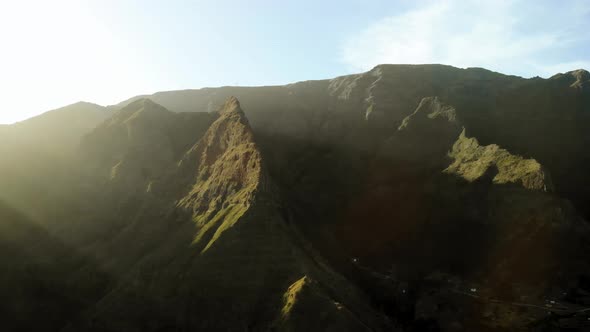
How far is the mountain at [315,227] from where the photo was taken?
9838 cm

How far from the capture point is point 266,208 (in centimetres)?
11131

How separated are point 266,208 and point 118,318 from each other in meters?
39.8

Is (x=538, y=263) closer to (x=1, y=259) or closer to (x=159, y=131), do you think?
(x=159, y=131)

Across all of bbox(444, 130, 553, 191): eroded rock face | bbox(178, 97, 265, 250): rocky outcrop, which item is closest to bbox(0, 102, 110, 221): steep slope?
bbox(178, 97, 265, 250): rocky outcrop

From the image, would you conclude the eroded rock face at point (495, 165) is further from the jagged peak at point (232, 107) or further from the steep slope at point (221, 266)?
the jagged peak at point (232, 107)

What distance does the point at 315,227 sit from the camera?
143875mm

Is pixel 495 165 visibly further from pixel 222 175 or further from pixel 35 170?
pixel 35 170

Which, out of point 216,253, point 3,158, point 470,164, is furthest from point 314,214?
point 3,158

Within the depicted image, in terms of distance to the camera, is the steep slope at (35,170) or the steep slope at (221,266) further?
the steep slope at (35,170)

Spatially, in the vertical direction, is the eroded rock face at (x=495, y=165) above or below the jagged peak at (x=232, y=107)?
below

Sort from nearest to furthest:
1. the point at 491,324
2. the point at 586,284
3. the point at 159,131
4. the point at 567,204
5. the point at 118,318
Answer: the point at 118,318 < the point at 491,324 < the point at 586,284 < the point at 567,204 < the point at 159,131

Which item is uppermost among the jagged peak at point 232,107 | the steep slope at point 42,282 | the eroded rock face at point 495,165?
the jagged peak at point 232,107

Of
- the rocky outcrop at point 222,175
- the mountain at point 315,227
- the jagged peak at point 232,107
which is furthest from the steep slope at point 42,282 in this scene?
the jagged peak at point 232,107

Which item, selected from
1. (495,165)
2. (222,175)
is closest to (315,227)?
(222,175)
